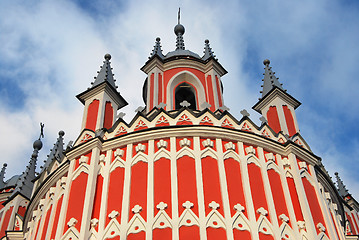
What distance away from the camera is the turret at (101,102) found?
16.3 meters

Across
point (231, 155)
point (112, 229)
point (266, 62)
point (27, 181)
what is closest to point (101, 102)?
point (231, 155)

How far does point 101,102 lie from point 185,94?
15.5 ft

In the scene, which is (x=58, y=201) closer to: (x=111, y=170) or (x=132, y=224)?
(x=111, y=170)

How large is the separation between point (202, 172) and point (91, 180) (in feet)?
10.4

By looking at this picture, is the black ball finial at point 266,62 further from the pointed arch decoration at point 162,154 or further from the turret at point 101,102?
the pointed arch decoration at point 162,154

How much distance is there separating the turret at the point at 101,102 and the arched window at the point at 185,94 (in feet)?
10.1

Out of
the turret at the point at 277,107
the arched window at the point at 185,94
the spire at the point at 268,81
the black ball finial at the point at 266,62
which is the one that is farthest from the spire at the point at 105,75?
the black ball finial at the point at 266,62

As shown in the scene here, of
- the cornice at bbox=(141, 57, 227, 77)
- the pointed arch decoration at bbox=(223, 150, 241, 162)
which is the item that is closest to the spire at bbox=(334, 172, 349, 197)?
the cornice at bbox=(141, 57, 227, 77)

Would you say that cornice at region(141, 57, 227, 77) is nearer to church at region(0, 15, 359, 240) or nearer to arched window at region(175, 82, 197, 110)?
arched window at region(175, 82, 197, 110)

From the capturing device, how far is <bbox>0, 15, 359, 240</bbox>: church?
1263cm

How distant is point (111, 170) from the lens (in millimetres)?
14195

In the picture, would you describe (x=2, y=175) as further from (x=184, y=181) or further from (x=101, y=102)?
(x=184, y=181)

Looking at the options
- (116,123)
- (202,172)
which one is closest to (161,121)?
(116,123)

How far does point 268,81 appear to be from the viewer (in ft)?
60.3
